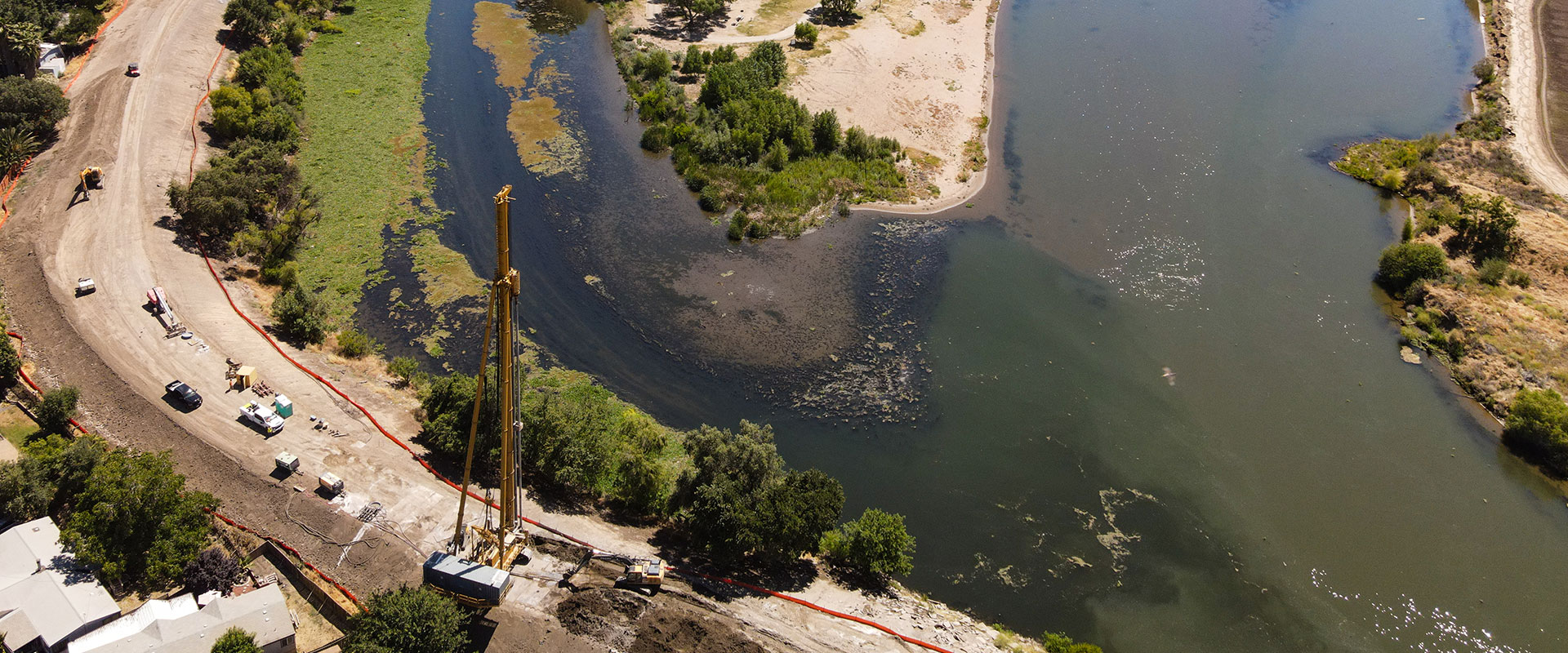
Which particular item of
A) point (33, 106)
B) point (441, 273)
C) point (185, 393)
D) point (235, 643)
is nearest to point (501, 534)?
point (235, 643)

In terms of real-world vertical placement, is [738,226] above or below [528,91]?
below

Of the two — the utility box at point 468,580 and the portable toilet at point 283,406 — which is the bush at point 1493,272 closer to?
the utility box at point 468,580

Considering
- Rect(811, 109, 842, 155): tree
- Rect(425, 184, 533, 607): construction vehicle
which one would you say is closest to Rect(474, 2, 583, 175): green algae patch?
Rect(811, 109, 842, 155): tree

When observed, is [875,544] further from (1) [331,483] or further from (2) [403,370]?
(2) [403,370]

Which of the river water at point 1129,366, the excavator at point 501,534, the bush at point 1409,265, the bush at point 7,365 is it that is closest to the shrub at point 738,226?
the river water at point 1129,366

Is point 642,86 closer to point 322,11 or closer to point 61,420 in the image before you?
point 322,11
